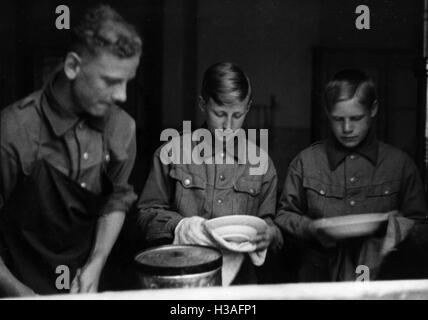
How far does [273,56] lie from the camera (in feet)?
11.9

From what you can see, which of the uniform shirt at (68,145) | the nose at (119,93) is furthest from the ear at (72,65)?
the nose at (119,93)

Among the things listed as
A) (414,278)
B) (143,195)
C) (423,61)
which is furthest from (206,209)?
(423,61)

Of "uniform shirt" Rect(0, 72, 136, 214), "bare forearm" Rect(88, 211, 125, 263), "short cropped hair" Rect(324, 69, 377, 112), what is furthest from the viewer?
"short cropped hair" Rect(324, 69, 377, 112)

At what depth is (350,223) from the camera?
3748 millimetres

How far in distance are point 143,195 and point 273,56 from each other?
130 cm

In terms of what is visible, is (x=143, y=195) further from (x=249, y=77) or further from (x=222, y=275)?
(x=249, y=77)

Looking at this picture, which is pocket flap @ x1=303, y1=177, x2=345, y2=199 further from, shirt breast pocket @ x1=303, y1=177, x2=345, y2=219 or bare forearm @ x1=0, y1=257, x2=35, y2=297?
bare forearm @ x1=0, y1=257, x2=35, y2=297

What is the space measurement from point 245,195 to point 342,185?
2.28ft

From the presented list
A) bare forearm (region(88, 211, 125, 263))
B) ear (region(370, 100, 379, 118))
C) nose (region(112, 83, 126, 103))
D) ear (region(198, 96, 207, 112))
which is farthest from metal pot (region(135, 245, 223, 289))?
ear (region(370, 100, 379, 118))

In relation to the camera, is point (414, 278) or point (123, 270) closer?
point (123, 270)

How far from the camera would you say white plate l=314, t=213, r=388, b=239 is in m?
3.74

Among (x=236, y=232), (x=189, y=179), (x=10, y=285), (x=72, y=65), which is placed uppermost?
(x=72, y=65)

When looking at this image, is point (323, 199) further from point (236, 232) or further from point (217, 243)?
point (217, 243)

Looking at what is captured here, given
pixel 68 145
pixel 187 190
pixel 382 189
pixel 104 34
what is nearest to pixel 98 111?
pixel 68 145
